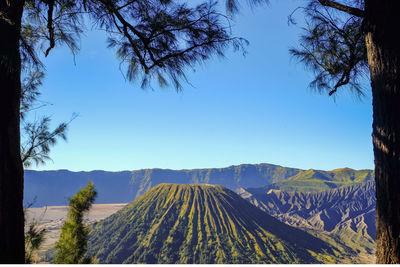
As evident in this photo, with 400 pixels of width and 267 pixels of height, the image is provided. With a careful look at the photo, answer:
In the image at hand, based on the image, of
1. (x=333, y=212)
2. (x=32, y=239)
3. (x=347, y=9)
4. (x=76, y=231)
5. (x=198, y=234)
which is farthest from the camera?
(x=333, y=212)

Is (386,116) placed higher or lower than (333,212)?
higher

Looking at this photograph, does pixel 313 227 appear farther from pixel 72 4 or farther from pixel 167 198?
pixel 72 4

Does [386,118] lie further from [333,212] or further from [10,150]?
[333,212]

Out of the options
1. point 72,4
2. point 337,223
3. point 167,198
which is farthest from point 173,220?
point 72,4

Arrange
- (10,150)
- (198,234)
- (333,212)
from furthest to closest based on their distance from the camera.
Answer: (333,212) → (198,234) → (10,150)

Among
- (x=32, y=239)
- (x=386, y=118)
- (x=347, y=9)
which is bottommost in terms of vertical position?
(x=32, y=239)

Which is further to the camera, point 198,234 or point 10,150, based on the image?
point 198,234

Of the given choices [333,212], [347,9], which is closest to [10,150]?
[347,9]
